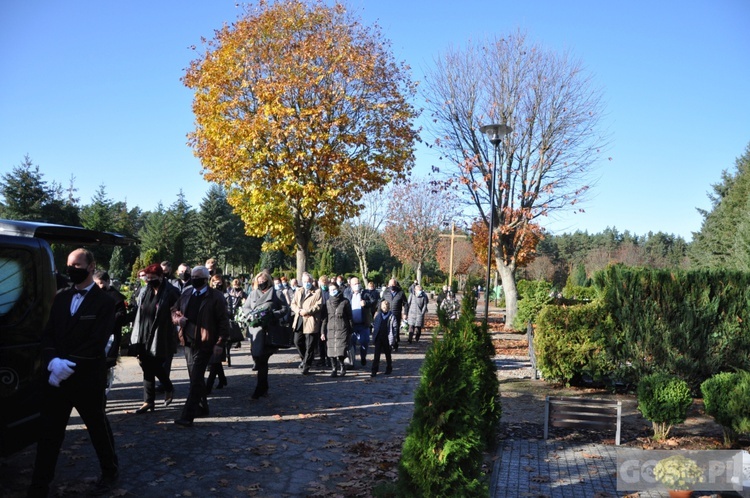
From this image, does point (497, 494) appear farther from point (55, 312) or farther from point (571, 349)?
point (571, 349)

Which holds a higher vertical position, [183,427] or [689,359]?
[689,359]

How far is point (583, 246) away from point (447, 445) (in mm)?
110210

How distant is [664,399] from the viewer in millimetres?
6742

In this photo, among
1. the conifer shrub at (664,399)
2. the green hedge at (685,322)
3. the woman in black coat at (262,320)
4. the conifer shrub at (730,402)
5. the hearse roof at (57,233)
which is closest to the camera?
the hearse roof at (57,233)

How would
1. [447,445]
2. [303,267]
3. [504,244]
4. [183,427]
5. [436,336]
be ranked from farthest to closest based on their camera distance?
[504,244] < [303,267] < [183,427] < [436,336] < [447,445]

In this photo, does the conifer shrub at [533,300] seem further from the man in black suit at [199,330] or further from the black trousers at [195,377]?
the black trousers at [195,377]

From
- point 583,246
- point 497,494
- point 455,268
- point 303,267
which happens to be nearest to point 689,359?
point 497,494

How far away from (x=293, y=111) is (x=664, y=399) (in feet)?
45.1

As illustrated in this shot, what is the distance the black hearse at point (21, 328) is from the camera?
4.55 m

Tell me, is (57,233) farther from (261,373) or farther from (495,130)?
(495,130)

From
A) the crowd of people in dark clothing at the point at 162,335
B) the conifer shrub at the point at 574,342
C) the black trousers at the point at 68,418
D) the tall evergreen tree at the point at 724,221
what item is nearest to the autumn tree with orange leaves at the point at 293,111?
the crowd of people in dark clothing at the point at 162,335

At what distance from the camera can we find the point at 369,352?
1588 cm

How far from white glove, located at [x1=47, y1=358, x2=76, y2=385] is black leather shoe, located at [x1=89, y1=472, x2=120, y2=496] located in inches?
44.0

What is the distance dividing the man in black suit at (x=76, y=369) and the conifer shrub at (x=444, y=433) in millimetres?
2712
